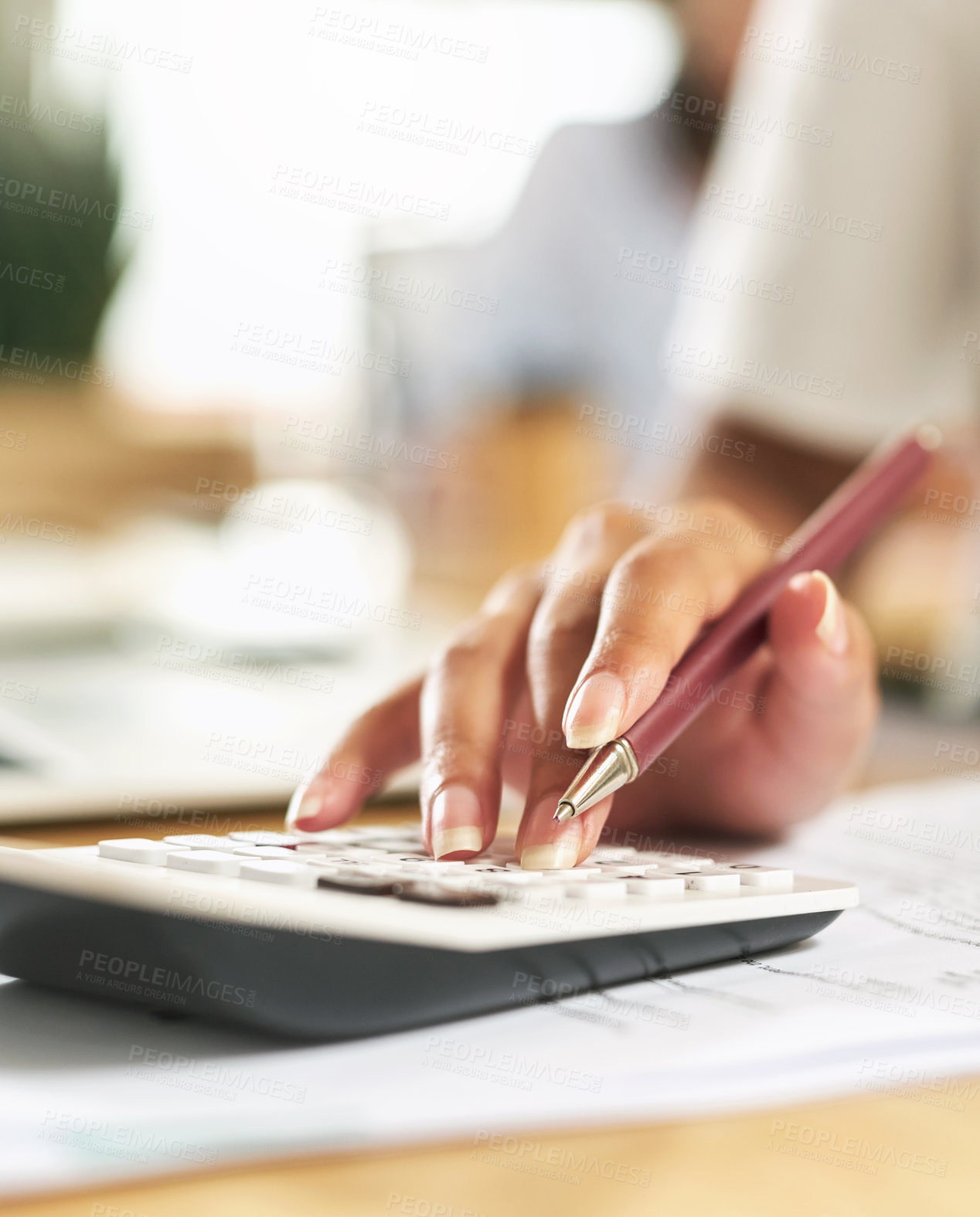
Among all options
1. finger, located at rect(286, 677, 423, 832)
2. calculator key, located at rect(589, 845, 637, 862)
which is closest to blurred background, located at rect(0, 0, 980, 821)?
finger, located at rect(286, 677, 423, 832)

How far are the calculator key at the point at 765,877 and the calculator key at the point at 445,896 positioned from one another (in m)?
0.08

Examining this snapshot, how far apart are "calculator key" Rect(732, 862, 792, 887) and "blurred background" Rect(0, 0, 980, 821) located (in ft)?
0.68

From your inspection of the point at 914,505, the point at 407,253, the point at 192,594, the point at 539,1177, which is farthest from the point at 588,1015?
the point at 407,253

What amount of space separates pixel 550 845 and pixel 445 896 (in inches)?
2.6

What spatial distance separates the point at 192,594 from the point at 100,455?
36cm

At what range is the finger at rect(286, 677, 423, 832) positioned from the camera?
0.36 m

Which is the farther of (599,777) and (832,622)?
(832,622)

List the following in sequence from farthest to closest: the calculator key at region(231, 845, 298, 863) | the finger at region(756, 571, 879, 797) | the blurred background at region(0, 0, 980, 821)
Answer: the blurred background at region(0, 0, 980, 821) < the finger at region(756, 571, 879, 797) < the calculator key at region(231, 845, 298, 863)

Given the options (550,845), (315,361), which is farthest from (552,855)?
(315,361)

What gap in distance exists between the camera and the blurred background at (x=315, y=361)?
0.64 meters

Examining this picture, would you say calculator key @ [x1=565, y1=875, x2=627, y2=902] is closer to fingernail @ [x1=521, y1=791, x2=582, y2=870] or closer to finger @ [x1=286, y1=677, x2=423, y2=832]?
fingernail @ [x1=521, y1=791, x2=582, y2=870]

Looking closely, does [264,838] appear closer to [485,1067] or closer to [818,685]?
[485,1067]

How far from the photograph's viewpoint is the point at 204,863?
24cm

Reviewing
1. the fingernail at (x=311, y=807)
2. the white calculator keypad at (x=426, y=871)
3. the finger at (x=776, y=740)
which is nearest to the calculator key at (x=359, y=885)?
the white calculator keypad at (x=426, y=871)
